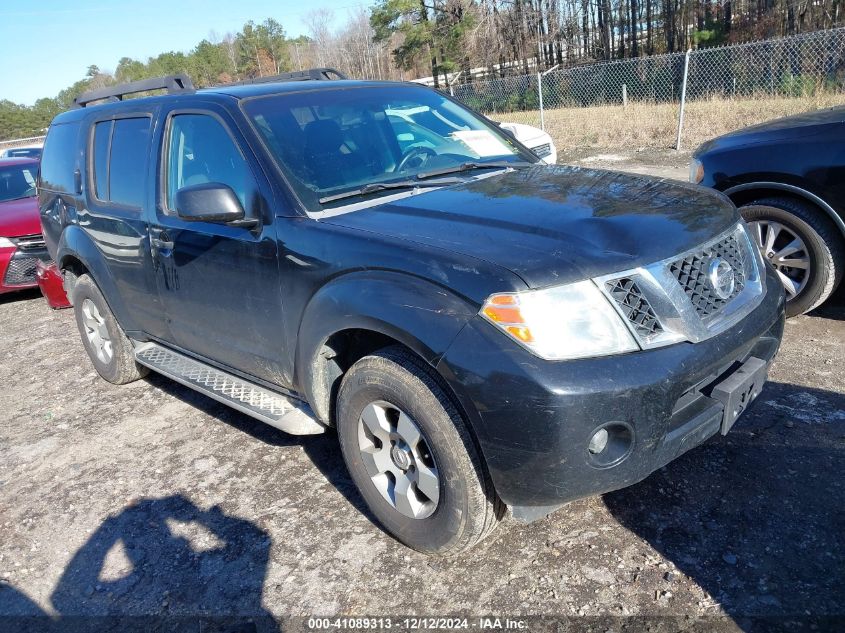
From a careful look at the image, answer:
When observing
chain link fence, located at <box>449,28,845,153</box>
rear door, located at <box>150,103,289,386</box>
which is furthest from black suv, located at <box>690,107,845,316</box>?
chain link fence, located at <box>449,28,845,153</box>

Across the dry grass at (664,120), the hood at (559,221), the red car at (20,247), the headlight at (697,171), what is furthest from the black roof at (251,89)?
the dry grass at (664,120)

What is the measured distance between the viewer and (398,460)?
2.76m

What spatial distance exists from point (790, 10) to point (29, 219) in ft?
85.8

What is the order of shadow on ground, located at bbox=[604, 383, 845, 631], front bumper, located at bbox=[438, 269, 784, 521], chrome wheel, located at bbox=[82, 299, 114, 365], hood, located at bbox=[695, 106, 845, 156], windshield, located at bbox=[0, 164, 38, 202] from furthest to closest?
windshield, located at bbox=[0, 164, 38, 202] → chrome wheel, located at bbox=[82, 299, 114, 365] → hood, located at bbox=[695, 106, 845, 156] → shadow on ground, located at bbox=[604, 383, 845, 631] → front bumper, located at bbox=[438, 269, 784, 521]

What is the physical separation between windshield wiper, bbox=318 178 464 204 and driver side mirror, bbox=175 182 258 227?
40cm

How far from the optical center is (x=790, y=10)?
80.2 ft

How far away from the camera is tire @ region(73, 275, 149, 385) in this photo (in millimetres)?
4848

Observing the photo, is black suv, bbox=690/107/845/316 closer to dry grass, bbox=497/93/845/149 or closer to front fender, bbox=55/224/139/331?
front fender, bbox=55/224/139/331

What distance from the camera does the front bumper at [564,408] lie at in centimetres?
220

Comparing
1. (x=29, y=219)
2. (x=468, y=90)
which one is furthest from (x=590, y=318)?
(x=468, y=90)

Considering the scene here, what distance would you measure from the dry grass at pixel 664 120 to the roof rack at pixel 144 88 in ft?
35.3

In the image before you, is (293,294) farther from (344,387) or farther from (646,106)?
(646,106)

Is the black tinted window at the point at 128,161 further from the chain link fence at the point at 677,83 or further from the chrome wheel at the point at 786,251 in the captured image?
the chain link fence at the point at 677,83

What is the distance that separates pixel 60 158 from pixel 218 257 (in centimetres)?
248
